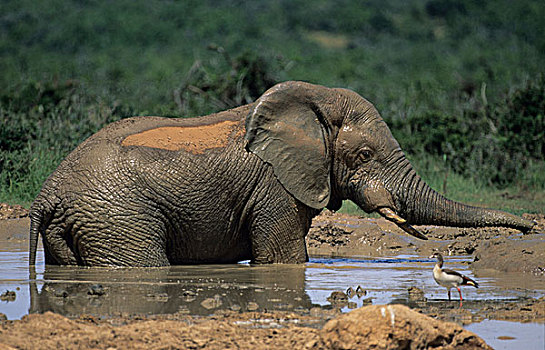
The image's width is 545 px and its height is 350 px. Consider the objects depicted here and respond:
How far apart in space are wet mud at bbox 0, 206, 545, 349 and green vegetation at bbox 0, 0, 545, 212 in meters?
4.98

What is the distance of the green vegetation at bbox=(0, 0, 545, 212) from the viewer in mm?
15367

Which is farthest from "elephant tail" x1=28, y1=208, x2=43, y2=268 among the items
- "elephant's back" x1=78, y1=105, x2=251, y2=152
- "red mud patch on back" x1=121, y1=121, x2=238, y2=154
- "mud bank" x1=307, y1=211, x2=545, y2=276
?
"mud bank" x1=307, y1=211, x2=545, y2=276

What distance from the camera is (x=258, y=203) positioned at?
324 inches

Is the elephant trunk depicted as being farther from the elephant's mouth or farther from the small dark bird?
the small dark bird

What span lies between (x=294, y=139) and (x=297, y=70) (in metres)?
30.7

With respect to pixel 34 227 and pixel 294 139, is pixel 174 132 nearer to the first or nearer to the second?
pixel 294 139

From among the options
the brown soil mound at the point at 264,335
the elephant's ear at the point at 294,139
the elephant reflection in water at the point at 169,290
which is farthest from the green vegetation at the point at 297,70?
the brown soil mound at the point at 264,335

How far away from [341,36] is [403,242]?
4573cm

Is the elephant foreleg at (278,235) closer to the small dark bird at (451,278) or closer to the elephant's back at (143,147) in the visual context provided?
the elephant's back at (143,147)

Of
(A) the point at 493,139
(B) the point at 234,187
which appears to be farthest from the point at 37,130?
(A) the point at 493,139

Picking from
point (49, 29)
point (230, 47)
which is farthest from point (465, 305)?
point (49, 29)

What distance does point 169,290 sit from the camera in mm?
6777

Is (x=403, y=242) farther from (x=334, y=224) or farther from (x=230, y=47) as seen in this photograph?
(x=230, y=47)

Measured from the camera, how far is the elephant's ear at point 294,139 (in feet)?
27.1
